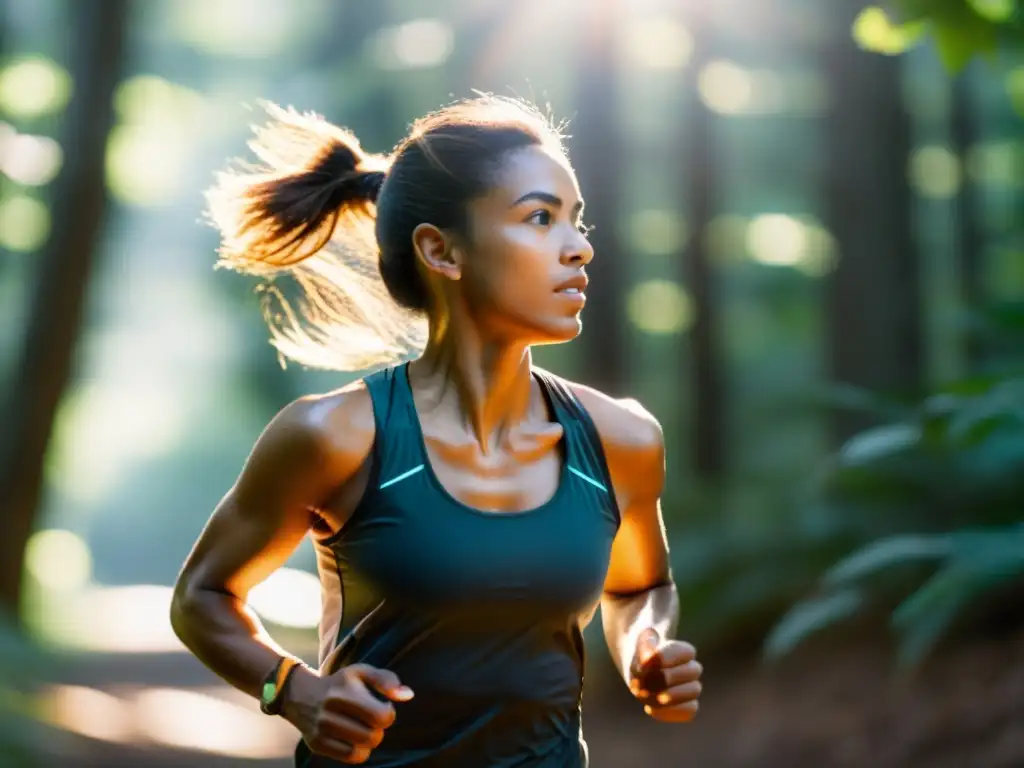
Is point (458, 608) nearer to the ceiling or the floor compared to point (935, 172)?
nearer to the floor

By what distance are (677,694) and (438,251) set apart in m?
1.04

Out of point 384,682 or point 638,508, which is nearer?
point 384,682

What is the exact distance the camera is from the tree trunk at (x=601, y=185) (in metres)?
12.3

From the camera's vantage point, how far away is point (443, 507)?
274 cm

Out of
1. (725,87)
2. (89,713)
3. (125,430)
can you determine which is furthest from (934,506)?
(125,430)

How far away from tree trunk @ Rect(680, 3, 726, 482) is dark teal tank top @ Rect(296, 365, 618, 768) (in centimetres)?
1124

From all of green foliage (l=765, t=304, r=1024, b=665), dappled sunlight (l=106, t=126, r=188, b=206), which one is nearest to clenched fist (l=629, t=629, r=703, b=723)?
green foliage (l=765, t=304, r=1024, b=665)

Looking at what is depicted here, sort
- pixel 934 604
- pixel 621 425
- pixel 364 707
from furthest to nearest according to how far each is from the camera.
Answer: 1. pixel 934 604
2. pixel 621 425
3. pixel 364 707

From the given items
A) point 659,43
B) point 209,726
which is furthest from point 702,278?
point 209,726

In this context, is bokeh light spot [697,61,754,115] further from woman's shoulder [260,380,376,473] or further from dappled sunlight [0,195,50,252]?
woman's shoulder [260,380,376,473]

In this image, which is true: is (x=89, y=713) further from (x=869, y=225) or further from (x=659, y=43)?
(x=659, y=43)

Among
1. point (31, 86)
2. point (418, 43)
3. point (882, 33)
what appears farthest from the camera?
point (31, 86)

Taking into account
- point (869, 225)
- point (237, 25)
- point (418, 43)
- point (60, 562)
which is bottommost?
point (60, 562)

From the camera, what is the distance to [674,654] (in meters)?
2.74
